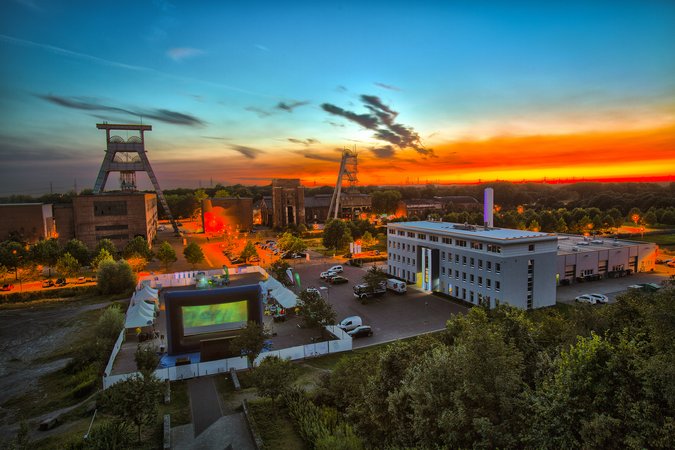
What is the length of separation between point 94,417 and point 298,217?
7403 cm

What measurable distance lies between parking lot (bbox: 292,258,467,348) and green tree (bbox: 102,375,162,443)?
42.8 feet

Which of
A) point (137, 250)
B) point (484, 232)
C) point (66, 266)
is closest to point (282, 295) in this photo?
point (484, 232)

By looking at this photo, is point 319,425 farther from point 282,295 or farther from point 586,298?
point 586,298

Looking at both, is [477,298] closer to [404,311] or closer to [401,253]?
[404,311]

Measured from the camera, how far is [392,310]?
3136cm

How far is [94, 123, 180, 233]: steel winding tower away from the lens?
6662cm

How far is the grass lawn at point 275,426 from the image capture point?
47.8ft

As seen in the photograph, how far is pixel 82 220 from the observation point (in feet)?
181

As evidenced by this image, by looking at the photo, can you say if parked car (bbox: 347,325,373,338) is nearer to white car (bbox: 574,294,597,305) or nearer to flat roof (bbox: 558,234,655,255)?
white car (bbox: 574,294,597,305)

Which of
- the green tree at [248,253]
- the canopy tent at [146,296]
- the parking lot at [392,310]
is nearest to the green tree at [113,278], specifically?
the canopy tent at [146,296]

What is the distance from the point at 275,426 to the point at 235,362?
6.59 metres

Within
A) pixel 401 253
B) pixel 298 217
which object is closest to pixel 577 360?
pixel 401 253

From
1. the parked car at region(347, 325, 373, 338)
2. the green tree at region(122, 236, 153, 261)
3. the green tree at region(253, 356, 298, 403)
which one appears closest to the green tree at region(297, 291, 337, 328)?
the parked car at region(347, 325, 373, 338)

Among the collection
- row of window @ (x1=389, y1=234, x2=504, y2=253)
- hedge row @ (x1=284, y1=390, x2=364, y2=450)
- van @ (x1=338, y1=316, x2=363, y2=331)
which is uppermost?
row of window @ (x1=389, y1=234, x2=504, y2=253)
